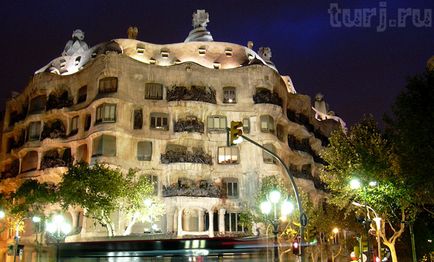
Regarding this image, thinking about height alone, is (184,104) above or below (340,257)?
above

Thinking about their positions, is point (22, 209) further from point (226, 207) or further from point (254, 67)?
point (254, 67)

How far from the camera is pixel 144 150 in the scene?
2084 inches

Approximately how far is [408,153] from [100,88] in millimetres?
33596

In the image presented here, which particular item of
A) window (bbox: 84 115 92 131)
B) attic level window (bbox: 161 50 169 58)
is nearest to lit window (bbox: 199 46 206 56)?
attic level window (bbox: 161 50 169 58)

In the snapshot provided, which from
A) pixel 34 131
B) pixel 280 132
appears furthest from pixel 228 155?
pixel 34 131

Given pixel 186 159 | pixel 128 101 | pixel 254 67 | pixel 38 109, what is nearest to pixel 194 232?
pixel 186 159

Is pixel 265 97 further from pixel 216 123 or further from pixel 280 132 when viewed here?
pixel 216 123

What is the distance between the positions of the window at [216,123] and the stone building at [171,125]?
0.35ft

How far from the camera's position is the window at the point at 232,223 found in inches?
2042

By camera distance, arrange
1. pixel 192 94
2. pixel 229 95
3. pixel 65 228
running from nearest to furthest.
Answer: pixel 65 228, pixel 192 94, pixel 229 95

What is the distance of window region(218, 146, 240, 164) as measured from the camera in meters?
54.0

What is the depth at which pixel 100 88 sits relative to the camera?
53.7 metres

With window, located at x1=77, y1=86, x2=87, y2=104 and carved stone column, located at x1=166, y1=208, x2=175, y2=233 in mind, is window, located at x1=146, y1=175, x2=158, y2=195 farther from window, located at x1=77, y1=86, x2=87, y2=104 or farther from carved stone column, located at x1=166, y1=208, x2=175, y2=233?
window, located at x1=77, y1=86, x2=87, y2=104

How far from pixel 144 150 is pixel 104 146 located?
169 inches
